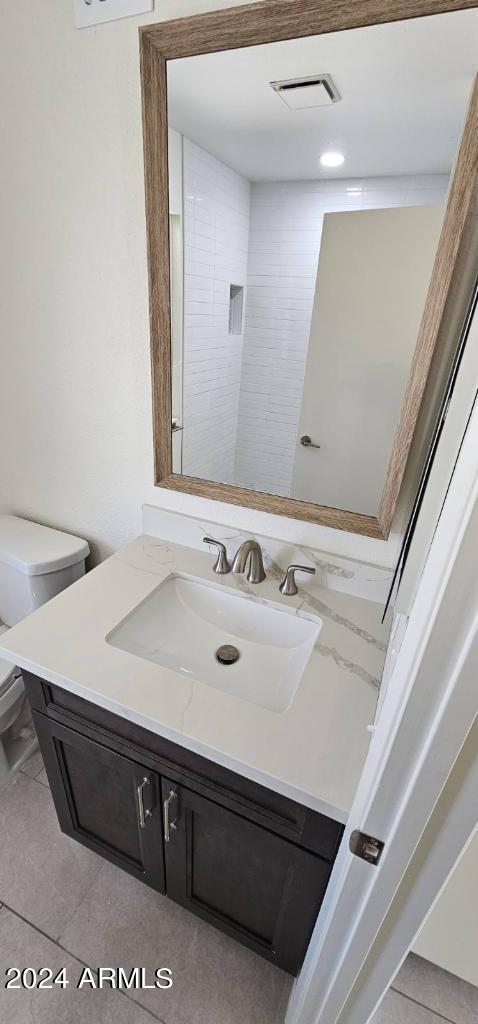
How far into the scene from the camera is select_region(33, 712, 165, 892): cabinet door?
92cm

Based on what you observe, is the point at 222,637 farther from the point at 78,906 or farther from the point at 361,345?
the point at 78,906

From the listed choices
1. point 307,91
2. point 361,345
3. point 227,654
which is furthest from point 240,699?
point 307,91

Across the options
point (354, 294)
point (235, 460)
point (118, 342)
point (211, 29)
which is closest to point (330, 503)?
point (235, 460)

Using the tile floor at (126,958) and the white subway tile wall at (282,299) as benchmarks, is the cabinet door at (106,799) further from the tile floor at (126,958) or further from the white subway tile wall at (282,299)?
the white subway tile wall at (282,299)

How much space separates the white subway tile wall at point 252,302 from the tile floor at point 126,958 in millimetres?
1200

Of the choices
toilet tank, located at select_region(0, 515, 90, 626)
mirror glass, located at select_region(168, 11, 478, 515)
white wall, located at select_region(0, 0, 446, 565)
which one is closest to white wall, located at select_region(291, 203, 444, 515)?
mirror glass, located at select_region(168, 11, 478, 515)

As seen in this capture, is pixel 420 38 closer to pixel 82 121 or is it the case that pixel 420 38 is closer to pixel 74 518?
pixel 82 121

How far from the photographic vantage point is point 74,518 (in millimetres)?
1496

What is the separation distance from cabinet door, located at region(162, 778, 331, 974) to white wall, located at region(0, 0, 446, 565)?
641 mm

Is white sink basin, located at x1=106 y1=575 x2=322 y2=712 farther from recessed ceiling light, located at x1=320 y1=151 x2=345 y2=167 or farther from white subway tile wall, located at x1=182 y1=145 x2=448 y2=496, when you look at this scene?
recessed ceiling light, located at x1=320 y1=151 x2=345 y2=167

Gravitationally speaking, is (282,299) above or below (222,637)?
above

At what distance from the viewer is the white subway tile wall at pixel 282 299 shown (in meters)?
0.84

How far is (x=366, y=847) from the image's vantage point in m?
0.53

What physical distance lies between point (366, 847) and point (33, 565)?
3.67 feet
